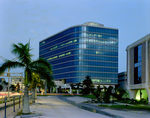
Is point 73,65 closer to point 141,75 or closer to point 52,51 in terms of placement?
point 52,51

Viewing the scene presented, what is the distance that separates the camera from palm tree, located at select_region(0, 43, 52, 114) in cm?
2080

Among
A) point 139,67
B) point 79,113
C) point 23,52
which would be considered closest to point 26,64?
point 23,52

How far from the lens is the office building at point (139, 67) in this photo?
45156 millimetres

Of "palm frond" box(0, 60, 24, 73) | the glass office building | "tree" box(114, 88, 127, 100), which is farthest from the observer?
the glass office building

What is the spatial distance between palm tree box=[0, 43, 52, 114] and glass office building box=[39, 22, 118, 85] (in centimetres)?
9847

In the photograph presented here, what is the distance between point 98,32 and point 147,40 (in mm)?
80804

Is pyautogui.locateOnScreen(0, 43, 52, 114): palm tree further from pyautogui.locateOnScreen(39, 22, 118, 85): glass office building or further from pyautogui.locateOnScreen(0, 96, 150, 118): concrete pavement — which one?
pyautogui.locateOnScreen(39, 22, 118, 85): glass office building

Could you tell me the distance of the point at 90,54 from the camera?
401 ft

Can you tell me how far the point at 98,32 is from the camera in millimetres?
125312

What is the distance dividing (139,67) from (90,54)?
7216cm

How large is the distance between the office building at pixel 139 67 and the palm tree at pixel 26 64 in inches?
1165

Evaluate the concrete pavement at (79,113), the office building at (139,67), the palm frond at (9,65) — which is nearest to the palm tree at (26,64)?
the palm frond at (9,65)

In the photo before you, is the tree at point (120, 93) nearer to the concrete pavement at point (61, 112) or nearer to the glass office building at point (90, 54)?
the concrete pavement at point (61, 112)

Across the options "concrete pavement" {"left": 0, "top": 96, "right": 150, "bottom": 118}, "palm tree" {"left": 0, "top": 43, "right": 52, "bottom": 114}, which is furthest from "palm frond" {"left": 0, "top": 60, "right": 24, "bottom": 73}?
"concrete pavement" {"left": 0, "top": 96, "right": 150, "bottom": 118}
